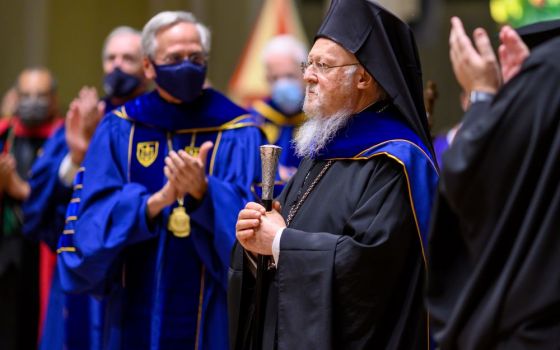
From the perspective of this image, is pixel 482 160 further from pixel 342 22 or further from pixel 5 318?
pixel 5 318

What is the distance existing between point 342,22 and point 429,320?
55.4 inches

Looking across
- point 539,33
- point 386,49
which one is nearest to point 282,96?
point 386,49

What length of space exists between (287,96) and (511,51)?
16.1 feet

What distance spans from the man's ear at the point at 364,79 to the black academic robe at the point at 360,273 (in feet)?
1.22

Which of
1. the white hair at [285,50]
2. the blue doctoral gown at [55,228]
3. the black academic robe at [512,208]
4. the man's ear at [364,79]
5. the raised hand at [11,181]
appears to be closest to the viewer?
the black academic robe at [512,208]

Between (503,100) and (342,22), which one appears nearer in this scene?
(503,100)

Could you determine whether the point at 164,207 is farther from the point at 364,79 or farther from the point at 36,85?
the point at 36,85

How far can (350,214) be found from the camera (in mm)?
4152

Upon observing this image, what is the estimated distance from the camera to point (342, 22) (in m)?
4.33

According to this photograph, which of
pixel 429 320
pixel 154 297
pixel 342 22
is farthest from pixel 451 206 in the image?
pixel 154 297

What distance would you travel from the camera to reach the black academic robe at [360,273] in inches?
156

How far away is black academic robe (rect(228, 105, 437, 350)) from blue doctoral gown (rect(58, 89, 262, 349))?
3.70 ft

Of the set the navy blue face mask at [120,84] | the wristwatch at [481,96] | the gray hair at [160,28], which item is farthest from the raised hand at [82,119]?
the wristwatch at [481,96]

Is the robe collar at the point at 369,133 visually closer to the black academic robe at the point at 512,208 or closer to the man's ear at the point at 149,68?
the black academic robe at the point at 512,208
